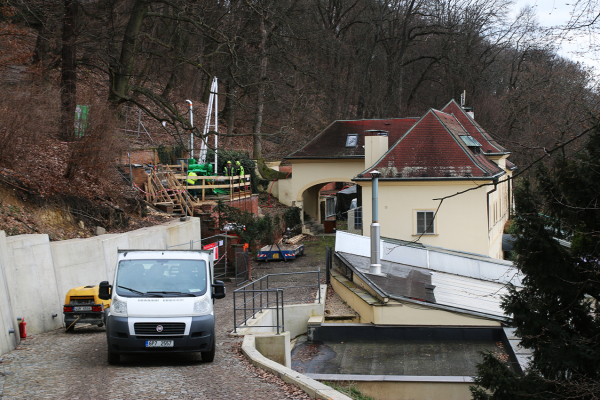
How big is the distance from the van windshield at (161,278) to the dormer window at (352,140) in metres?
27.2

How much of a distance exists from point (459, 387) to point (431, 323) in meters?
3.80

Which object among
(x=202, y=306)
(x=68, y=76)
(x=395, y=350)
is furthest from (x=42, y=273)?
(x=395, y=350)

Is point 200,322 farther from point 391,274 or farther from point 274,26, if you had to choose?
point 274,26

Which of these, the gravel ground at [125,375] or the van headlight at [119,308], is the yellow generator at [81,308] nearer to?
the gravel ground at [125,375]

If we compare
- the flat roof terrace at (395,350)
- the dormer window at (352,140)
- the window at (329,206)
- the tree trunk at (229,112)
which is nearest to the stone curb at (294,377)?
the flat roof terrace at (395,350)

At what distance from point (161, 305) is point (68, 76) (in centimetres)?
1316

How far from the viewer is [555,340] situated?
8.50 metres

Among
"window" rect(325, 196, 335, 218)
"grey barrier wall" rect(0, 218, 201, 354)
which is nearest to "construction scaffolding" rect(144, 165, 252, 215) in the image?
"grey barrier wall" rect(0, 218, 201, 354)

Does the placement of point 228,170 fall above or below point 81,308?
above

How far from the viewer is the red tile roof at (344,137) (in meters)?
36.7

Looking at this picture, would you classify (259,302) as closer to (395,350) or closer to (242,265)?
(395,350)

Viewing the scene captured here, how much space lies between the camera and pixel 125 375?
9.35 meters

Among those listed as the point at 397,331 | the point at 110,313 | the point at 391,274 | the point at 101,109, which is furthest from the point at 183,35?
the point at 110,313

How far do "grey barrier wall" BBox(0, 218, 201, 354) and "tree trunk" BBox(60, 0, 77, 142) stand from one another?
4.47 m
